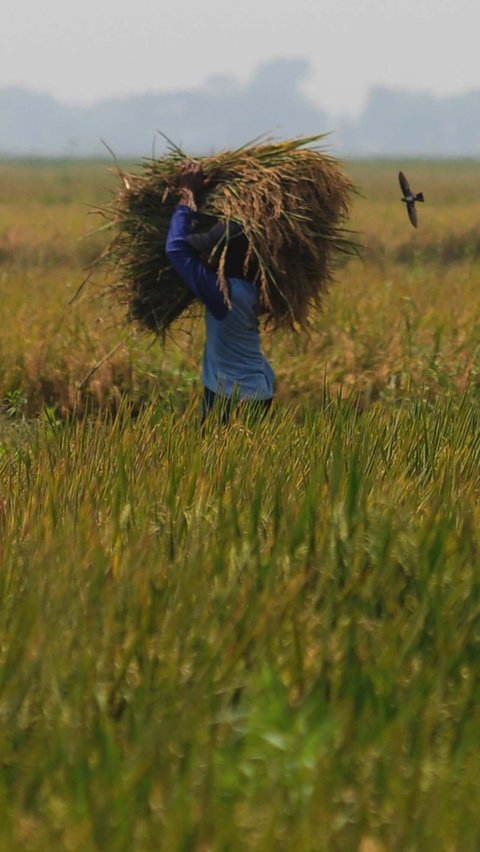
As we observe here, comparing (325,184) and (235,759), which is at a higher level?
(325,184)

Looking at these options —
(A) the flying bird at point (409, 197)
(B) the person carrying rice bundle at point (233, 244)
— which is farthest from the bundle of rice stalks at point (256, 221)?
(A) the flying bird at point (409, 197)

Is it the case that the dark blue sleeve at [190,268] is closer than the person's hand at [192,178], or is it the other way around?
the dark blue sleeve at [190,268]

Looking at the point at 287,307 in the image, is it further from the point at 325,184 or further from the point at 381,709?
the point at 381,709

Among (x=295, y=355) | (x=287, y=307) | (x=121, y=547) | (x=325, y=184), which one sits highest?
(x=325, y=184)

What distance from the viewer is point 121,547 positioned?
8.79 feet

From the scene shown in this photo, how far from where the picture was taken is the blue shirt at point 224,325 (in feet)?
12.9

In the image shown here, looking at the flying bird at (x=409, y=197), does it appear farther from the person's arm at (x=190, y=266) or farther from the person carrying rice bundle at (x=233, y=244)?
the person's arm at (x=190, y=266)

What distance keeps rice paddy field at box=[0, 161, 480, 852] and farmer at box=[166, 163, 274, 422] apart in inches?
12.6

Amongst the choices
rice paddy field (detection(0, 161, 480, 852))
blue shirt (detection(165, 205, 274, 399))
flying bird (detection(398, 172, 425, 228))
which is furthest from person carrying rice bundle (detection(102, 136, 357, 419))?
rice paddy field (detection(0, 161, 480, 852))

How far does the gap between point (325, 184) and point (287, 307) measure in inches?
19.0

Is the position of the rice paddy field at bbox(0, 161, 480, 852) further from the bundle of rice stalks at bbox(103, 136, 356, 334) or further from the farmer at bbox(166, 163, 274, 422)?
the bundle of rice stalks at bbox(103, 136, 356, 334)

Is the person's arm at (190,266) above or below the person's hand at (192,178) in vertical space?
below

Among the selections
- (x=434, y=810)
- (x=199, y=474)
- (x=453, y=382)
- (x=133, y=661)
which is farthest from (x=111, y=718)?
(x=453, y=382)

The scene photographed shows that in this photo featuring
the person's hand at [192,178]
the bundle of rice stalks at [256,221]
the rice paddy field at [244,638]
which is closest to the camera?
the rice paddy field at [244,638]
